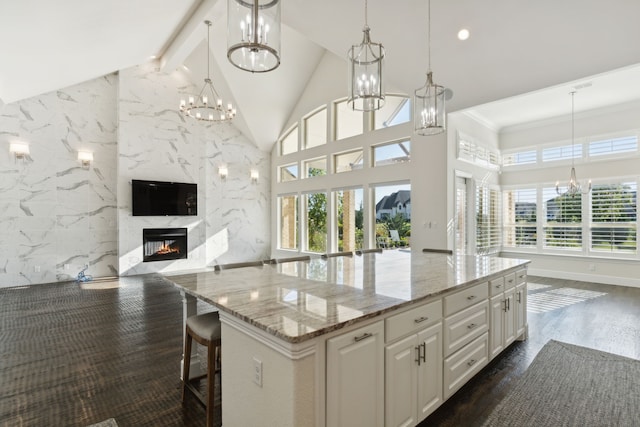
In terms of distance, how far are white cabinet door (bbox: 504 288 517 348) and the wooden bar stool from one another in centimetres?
260

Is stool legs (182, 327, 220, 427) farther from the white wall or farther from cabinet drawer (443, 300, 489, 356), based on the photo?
the white wall

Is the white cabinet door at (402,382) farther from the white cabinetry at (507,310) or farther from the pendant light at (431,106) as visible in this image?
the pendant light at (431,106)

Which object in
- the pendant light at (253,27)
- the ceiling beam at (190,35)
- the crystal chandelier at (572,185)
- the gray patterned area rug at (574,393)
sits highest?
the ceiling beam at (190,35)

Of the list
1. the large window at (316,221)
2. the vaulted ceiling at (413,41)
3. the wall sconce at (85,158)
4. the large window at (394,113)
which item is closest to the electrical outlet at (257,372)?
the vaulted ceiling at (413,41)

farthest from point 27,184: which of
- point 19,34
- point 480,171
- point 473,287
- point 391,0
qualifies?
point 480,171

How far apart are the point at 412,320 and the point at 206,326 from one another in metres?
1.33

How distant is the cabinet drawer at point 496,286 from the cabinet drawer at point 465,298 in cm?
8

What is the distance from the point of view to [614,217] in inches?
250

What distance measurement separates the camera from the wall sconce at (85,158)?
6938 millimetres

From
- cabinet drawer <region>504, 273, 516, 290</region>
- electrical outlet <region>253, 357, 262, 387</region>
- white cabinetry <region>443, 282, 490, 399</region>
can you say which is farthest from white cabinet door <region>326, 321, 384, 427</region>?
cabinet drawer <region>504, 273, 516, 290</region>

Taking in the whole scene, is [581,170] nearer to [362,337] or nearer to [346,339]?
[362,337]

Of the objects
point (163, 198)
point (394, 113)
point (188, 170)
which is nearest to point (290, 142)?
point (188, 170)

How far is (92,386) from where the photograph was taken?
261 centimetres

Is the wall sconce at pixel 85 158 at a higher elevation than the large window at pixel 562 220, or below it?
higher
